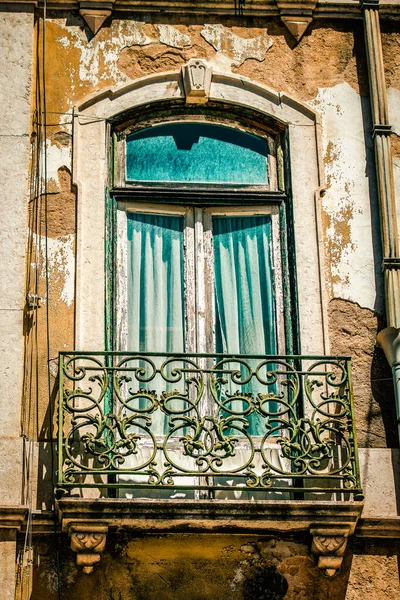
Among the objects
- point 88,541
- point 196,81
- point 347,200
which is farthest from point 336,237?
point 88,541

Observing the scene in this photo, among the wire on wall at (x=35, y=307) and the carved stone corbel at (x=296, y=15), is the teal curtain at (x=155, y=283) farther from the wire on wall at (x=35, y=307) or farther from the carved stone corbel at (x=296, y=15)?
the carved stone corbel at (x=296, y=15)

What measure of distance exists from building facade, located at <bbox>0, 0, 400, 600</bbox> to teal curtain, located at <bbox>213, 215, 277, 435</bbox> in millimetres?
16

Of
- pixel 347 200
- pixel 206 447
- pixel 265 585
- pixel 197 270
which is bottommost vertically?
pixel 265 585

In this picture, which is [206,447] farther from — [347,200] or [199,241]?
[347,200]

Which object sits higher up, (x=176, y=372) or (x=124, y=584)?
(x=176, y=372)

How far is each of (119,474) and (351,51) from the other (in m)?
3.83

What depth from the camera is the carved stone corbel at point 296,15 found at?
36.2ft

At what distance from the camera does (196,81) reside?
10.7 metres

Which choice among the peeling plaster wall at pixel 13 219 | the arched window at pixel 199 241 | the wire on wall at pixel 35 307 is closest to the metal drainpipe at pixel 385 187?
the arched window at pixel 199 241

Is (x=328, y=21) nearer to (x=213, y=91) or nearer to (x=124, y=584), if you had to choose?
(x=213, y=91)

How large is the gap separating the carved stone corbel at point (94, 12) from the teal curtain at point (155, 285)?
149cm

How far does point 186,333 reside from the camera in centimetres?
1023

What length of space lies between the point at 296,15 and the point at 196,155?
1342 mm

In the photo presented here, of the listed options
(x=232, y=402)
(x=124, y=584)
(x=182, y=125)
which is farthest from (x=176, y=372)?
(x=182, y=125)
